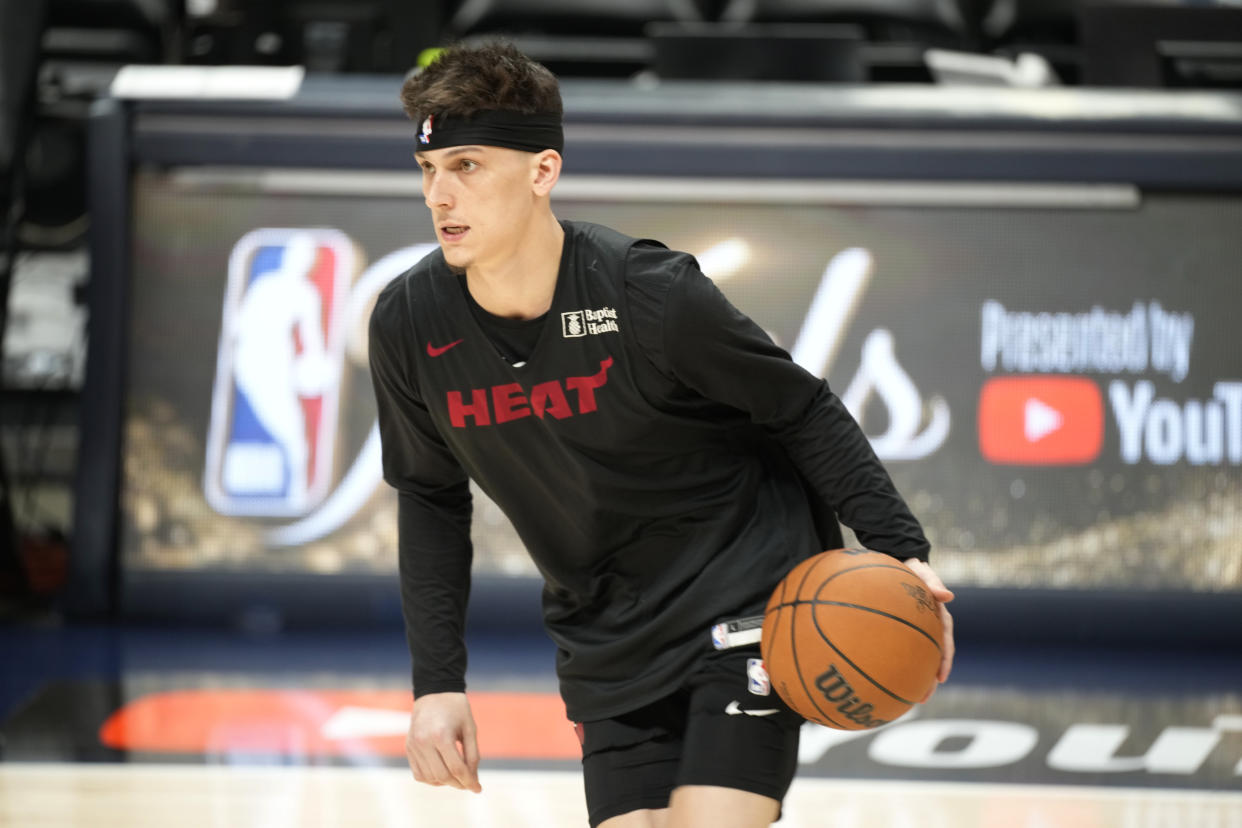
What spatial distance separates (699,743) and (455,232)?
2.71 feet

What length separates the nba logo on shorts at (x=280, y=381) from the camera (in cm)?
500

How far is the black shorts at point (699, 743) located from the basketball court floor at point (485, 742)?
1.30 meters

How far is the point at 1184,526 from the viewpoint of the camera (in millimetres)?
4922

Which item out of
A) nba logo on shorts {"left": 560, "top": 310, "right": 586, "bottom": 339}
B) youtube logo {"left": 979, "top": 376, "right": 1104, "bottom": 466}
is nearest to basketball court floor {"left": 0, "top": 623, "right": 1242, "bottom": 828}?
youtube logo {"left": 979, "top": 376, "right": 1104, "bottom": 466}

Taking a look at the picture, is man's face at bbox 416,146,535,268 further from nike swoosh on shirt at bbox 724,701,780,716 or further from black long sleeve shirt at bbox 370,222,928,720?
nike swoosh on shirt at bbox 724,701,780,716

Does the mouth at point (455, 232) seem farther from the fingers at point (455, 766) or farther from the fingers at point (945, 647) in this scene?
the fingers at point (945, 647)

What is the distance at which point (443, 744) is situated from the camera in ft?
7.17

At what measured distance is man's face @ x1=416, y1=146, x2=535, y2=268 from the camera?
207 cm

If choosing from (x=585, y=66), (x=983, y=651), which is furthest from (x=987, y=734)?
(x=585, y=66)

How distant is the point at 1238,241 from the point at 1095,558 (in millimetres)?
1220

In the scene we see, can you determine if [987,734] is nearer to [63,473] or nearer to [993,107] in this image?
[993,107]

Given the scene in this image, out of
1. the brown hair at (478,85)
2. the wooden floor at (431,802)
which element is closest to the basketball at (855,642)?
the brown hair at (478,85)

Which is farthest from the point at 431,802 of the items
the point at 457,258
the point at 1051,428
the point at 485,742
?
the point at 1051,428

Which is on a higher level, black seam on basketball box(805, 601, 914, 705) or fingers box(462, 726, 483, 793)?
black seam on basketball box(805, 601, 914, 705)
